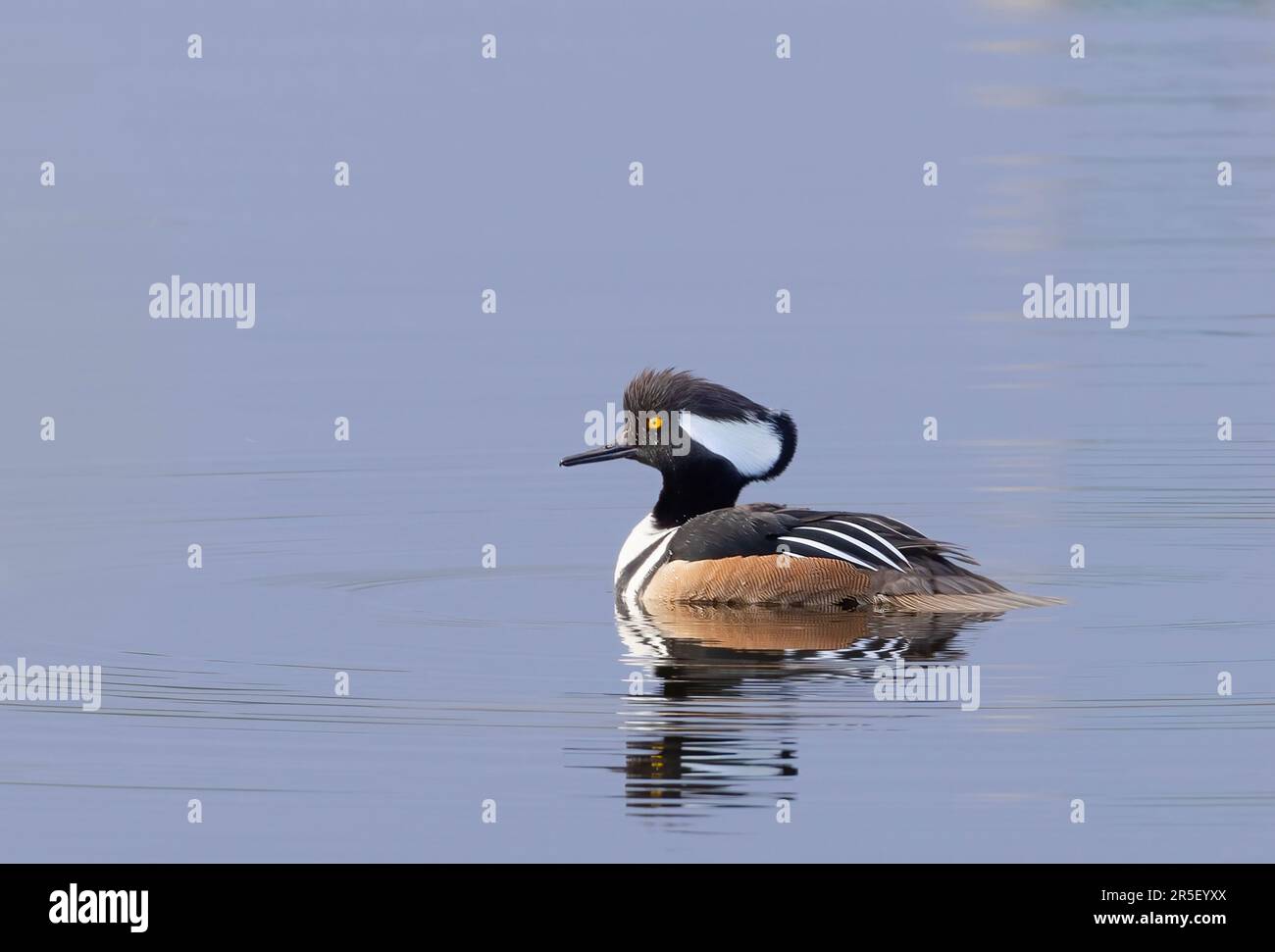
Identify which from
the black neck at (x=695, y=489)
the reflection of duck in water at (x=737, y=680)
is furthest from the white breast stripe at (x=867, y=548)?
the black neck at (x=695, y=489)

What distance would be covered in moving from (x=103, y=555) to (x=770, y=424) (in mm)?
4591

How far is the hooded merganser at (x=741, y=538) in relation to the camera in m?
15.0

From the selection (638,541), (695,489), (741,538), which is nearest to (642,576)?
(638,541)

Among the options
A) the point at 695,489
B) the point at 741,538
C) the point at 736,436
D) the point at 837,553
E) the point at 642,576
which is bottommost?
the point at 642,576

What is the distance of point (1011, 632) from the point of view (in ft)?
47.1

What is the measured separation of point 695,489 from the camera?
16.2 m

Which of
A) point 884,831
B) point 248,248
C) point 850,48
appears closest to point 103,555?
point 884,831

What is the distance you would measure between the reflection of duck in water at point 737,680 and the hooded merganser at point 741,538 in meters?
0.13

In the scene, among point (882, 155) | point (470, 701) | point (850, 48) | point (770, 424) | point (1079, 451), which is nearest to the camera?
point (470, 701)

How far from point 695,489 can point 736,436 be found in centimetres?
46

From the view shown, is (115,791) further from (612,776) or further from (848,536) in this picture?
(848,536)

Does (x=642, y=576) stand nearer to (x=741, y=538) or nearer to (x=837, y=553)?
(x=741, y=538)

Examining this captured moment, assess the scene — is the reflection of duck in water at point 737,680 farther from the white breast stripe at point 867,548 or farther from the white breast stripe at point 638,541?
the white breast stripe at point 638,541

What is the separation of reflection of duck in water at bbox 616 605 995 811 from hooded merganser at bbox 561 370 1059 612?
13cm
